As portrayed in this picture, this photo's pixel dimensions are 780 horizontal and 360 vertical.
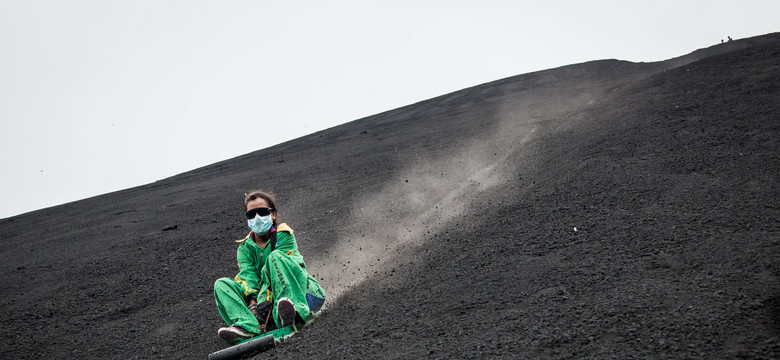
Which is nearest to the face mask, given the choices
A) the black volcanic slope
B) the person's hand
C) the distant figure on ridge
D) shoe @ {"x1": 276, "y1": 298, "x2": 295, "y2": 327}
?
the distant figure on ridge

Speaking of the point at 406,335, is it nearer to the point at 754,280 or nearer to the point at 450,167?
the point at 754,280

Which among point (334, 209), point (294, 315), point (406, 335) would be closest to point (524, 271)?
point (406, 335)

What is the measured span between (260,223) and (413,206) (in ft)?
13.0

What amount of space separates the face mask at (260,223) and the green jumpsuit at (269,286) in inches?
4.2

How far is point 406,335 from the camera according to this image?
3.87 meters

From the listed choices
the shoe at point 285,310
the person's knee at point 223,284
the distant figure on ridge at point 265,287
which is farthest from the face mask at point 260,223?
the shoe at point 285,310

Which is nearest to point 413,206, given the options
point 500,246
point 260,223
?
point 500,246

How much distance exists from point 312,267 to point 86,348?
2510mm

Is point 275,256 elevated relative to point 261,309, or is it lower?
elevated

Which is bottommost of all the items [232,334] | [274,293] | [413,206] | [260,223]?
[232,334]

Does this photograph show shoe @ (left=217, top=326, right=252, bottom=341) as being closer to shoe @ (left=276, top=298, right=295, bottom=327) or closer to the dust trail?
shoe @ (left=276, top=298, right=295, bottom=327)

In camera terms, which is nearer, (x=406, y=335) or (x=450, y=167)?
(x=406, y=335)

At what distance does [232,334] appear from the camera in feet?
13.9

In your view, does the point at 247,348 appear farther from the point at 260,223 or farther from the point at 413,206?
the point at 413,206
